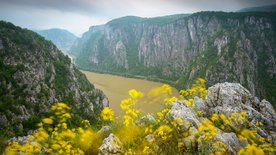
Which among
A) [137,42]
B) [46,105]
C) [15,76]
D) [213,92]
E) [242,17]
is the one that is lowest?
[46,105]

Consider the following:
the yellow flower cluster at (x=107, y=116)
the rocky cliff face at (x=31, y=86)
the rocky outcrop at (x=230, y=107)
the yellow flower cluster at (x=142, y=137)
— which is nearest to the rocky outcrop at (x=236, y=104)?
the rocky outcrop at (x=230, y=107)

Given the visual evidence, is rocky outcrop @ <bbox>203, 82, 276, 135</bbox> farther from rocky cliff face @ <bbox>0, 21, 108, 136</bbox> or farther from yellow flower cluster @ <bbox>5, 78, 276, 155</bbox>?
rocky cliff face @ <bbox>0, 21, 108, 136</bbox>

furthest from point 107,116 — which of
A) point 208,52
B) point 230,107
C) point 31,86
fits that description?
point 208,52

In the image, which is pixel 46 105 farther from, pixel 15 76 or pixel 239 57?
pixel 239 57

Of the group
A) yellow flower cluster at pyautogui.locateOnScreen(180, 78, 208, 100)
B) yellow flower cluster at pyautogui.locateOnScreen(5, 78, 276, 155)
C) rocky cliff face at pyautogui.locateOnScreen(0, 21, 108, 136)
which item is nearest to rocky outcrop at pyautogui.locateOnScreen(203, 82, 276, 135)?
yellow flower cluster at pyautogui.locateOnScreen(180, 78, 208, 100)

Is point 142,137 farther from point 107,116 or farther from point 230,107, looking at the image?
point 230,107

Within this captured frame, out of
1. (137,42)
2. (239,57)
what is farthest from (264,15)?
(137,42)
